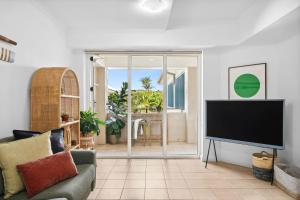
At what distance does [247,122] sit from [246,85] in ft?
2.63

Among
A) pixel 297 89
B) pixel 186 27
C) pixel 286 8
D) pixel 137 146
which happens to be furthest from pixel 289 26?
pixel 137 146

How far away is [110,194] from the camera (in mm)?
2986

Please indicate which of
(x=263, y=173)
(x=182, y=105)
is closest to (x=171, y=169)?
(x=263, y=173)

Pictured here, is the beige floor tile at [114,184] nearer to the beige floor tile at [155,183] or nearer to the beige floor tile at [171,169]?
the beige floor tile at [155,183]

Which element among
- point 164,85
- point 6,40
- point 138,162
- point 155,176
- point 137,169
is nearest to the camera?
point 6,40

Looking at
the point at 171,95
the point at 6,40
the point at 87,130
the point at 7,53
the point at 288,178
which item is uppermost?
the point at 6,40

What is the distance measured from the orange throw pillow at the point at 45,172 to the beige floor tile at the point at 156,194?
1.14 meters

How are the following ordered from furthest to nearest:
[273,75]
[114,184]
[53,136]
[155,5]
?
[273,75] < [114,184] < [155,5] < [53,136]

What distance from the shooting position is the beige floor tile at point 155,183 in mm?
3268

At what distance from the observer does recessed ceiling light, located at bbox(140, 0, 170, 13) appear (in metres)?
2.99

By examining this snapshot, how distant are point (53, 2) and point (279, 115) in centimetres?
364

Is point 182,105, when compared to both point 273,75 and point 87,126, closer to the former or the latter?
point 273,75

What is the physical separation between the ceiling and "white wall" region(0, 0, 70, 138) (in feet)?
→ 1.04

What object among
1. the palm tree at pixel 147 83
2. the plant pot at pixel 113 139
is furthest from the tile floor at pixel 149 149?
the palm tree at pixel 147 83
